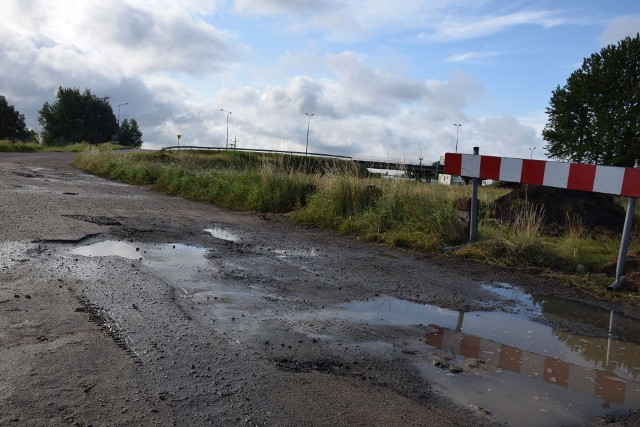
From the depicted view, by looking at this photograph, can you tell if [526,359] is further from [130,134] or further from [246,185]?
[130,134]

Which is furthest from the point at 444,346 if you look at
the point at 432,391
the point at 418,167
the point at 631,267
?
the point at 418,167

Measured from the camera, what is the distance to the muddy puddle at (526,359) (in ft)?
10.8

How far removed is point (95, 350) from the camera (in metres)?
3.56

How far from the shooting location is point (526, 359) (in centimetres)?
410

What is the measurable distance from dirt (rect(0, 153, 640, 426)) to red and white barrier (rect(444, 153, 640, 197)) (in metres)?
1.52

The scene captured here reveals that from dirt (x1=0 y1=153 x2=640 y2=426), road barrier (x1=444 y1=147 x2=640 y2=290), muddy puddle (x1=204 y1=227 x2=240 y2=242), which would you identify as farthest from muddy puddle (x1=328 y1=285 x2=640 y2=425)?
muddy puddle (x1=204 y1=227 x2=240 y2=242)

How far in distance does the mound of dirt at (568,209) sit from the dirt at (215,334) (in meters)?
8.03

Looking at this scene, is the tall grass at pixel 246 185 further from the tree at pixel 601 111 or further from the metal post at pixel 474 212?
the tree at pixel 601 111

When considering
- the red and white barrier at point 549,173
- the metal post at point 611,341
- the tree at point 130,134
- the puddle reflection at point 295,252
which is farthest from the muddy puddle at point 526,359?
the tree at point 130,134

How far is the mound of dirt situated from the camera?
571 inches

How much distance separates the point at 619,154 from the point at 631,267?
40.1 m

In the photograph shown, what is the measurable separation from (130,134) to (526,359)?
130643 mm

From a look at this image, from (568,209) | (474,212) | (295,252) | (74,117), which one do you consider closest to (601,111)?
(568,209)

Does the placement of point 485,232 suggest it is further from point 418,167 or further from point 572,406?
point 572,406
